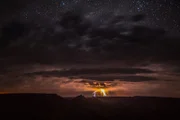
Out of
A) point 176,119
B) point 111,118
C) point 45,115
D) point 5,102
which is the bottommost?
point 176,119

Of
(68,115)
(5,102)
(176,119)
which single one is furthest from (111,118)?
(5,102)

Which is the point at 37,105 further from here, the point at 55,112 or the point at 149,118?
the point at 149,118

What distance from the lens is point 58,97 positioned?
62.7 metres

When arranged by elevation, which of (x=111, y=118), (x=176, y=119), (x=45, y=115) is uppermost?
(x=45, y=115)

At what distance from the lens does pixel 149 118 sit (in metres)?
65.0

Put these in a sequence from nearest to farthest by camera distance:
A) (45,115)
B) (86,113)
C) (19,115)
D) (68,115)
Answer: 1. (19,115)
2. (45,115)
3. (68,115)
4. (86,113)

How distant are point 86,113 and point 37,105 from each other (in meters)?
12.9

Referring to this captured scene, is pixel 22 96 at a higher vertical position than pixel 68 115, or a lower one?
higher

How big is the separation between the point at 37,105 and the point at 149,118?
34540 millimetres

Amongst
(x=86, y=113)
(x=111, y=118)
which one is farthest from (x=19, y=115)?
(x=111, y=118)

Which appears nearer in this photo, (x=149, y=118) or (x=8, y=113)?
(x=8, y=113)

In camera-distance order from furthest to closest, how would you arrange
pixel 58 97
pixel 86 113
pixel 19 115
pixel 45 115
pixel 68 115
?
pixel 58 97, pixel 86 113, pixel 68 115, pixel 45 115, pixel 19 115

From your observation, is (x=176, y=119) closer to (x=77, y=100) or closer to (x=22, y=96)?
(x=77, y=100)

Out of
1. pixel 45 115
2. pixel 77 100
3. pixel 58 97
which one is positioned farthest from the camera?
pixel 77 100
